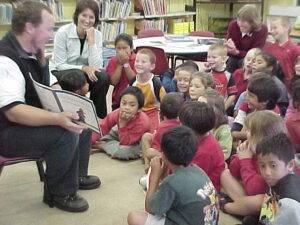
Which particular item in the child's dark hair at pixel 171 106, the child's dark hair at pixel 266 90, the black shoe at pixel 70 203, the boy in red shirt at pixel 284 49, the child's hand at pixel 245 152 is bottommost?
the black shoe at pixel 70 203

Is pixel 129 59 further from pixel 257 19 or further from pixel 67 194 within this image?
pixel 67 194

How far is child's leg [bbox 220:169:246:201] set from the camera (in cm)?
A: 235

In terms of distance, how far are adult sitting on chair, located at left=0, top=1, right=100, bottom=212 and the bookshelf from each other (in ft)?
11.4

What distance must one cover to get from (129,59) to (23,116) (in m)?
1.99

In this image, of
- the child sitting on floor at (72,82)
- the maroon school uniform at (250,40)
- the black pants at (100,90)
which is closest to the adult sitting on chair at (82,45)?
the black pants at (100,90)

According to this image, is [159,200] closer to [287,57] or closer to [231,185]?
[231,185]

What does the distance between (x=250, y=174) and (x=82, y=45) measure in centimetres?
208

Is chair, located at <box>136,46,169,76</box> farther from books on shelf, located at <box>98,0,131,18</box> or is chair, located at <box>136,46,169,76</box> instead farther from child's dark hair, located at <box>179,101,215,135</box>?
books on shelf, located at <box>98,0,131,18</box>

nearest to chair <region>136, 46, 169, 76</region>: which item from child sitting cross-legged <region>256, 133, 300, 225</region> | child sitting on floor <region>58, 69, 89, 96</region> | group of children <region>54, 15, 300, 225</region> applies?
group of children <region>54, 15, 300, 225</region>

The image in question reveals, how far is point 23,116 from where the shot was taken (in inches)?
85.5

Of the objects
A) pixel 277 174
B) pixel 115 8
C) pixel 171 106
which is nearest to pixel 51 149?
pixel 171 106

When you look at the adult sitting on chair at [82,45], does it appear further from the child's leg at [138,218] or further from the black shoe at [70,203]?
the child's leg at [138,218]

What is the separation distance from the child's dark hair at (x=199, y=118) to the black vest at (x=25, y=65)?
81cm

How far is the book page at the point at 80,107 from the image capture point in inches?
85.4
